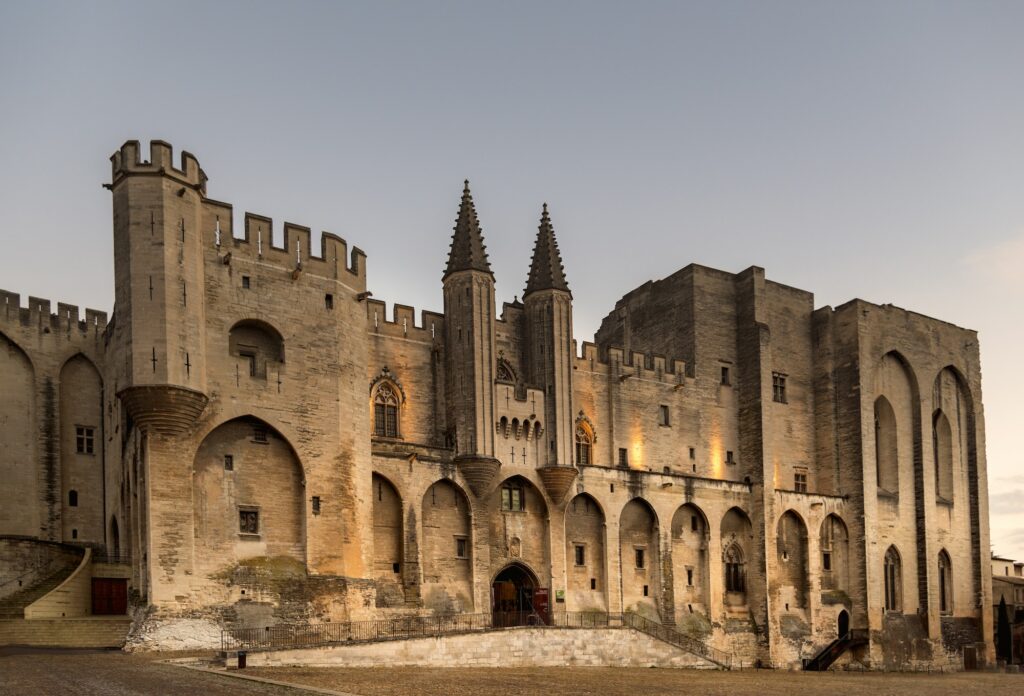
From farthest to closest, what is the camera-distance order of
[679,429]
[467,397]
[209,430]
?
1. [679,429]
2. [467,397]
3. [209,430]

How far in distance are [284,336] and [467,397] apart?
893 centimetres

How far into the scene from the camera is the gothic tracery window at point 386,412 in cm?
4266

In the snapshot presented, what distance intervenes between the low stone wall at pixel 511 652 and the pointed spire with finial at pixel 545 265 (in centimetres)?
1479

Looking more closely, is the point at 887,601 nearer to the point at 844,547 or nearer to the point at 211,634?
the point at 844,547

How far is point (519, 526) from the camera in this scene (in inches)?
1753

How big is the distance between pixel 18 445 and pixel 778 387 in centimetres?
3662

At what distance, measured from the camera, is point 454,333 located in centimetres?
4359

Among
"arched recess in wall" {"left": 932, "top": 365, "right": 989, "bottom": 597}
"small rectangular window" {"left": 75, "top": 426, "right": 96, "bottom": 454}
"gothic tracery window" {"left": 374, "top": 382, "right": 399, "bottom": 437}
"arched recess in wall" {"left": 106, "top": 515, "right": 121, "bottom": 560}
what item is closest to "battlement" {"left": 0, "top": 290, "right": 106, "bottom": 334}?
"small rectangular window" {"left": 75, "top": 426, "right": 96, "bottom": 454}

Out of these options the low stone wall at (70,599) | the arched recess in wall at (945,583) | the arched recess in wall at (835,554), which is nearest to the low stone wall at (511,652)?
the low stone wall at (70,599)

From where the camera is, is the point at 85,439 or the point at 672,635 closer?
the point at 85,439

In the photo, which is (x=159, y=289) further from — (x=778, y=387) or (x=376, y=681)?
(x=778, y=387)

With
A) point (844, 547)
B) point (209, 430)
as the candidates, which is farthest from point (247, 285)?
point (844, 547)

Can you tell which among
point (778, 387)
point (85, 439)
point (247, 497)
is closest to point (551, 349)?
point (247, 497)

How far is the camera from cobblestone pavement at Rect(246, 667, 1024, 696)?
26.0m
